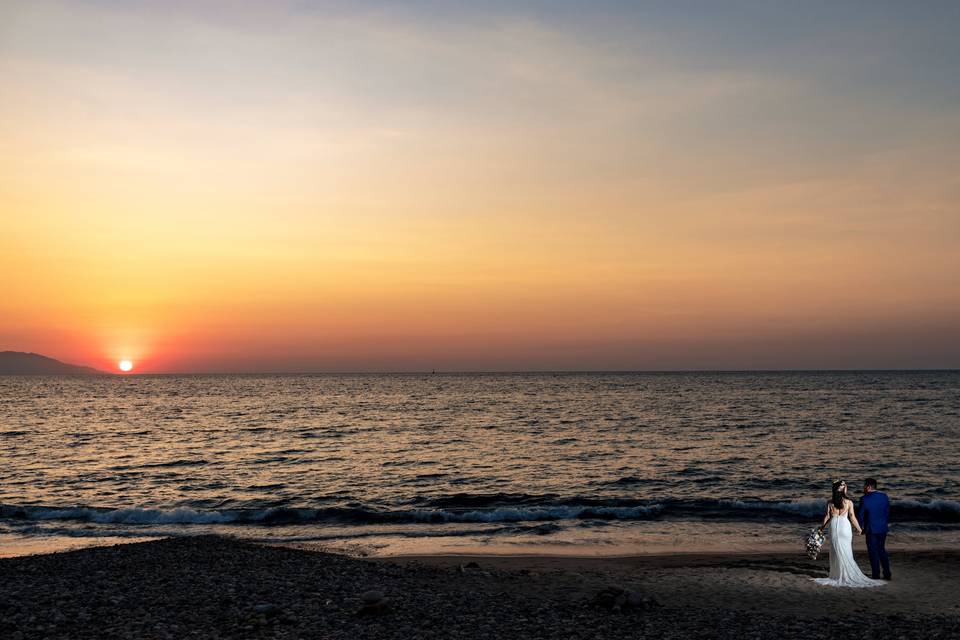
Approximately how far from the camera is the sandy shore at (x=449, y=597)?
12617 mm

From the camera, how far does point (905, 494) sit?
31734 millimetres

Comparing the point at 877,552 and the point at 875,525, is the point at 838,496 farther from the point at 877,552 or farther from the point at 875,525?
the point at 877,552

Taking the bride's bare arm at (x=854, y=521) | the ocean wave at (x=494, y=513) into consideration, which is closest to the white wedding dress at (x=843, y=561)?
the bride's bare arm at (x=854, y=521)

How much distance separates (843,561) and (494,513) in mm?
14666

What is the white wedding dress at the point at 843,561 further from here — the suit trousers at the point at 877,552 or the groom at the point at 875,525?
the groom at the point at 875,525

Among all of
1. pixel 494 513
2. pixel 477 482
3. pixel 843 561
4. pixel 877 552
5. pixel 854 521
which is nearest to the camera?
pixel 843 561

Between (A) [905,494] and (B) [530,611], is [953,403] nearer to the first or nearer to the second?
(A) [905,494]

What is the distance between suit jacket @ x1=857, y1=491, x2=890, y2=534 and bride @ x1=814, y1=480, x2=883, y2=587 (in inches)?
10.9

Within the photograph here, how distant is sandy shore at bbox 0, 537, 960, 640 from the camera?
41.4ft

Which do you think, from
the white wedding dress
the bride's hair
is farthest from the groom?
the bride's hair

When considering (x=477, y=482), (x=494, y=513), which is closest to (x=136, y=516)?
(x=494, y=513)

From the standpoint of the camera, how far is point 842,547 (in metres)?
17.1

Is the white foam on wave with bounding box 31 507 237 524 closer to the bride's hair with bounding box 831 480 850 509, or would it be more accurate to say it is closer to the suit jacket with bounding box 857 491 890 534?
the bride's hair with bounding box 831 480 850 509

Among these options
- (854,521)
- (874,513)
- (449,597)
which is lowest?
(449,597)
